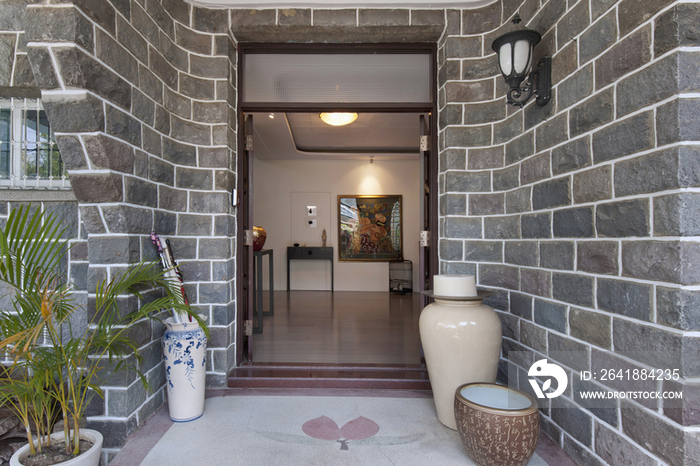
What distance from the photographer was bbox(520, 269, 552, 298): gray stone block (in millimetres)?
1867

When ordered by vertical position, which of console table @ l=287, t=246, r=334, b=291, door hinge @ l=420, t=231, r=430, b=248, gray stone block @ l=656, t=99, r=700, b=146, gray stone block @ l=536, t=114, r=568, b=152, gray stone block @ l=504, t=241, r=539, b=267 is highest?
gray stone block @ l=536, t=114, r=568, b=152

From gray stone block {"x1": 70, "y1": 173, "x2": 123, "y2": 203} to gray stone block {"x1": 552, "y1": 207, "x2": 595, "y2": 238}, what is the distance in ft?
6.90

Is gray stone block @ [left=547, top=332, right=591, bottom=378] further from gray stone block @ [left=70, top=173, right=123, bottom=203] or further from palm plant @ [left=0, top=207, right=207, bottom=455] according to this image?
gray stone block @ [left=70, top=173, right=123, bottom=203]

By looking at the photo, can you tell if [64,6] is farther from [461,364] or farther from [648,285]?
[648,285]

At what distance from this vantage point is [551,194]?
185 centimetres

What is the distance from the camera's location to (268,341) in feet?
11.4

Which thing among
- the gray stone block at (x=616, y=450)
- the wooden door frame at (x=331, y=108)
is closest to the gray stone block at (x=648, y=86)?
the gray stone block at (x=616, y=450)

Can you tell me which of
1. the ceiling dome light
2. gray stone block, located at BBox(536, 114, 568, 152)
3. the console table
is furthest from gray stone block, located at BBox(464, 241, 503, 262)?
the console table

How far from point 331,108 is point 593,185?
68.6 inches

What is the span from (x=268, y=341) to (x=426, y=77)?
2.61 m

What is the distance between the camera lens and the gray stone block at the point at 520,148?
2.04 metres

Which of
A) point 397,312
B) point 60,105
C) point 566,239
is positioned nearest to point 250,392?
point 60,105

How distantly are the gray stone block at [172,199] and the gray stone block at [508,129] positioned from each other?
2029mm

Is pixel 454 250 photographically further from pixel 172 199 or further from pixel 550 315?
pixel 172 199
